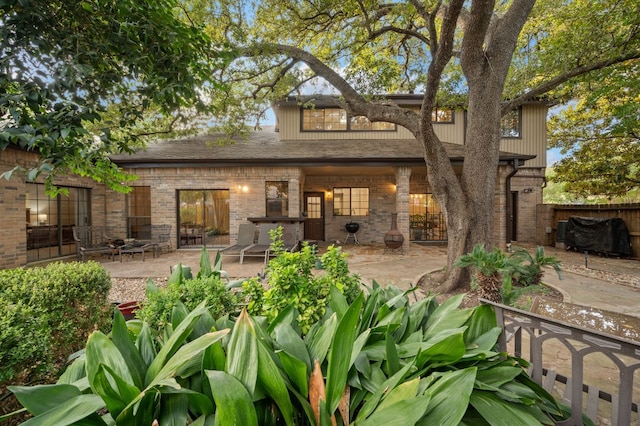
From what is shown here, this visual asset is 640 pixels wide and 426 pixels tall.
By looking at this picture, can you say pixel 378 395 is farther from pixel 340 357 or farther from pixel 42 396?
pixel 42 396

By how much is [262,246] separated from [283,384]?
7.34 m

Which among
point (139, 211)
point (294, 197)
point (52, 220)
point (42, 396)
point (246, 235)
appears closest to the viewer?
point (42, 396)

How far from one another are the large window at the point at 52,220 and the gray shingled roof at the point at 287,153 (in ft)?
6.16

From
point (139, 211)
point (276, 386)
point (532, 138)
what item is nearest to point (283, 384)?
point (276, 386)

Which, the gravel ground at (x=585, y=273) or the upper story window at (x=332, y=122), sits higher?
the upper story window at (x=332, y=122)

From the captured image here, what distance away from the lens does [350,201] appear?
39.7 ft

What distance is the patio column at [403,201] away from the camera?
9.20 m

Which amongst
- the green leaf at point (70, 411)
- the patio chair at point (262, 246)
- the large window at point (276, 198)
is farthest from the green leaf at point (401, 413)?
the large window at point (276, 198)

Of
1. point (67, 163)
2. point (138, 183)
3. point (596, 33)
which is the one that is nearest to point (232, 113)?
point (138, 183)

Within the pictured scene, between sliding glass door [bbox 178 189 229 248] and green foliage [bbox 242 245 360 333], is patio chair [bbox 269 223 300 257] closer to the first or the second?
sliding glass door [bbox 178 189 229 248]

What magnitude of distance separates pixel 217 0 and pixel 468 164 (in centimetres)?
591

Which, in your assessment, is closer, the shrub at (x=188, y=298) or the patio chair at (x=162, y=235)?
the shrub at (x=188, y=298)

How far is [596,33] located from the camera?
18.1ft

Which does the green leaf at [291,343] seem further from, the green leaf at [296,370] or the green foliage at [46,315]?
the green foliage at [46,315]
